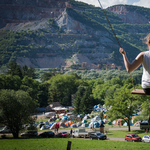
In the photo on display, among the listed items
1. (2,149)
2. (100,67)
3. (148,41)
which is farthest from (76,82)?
(100,67)

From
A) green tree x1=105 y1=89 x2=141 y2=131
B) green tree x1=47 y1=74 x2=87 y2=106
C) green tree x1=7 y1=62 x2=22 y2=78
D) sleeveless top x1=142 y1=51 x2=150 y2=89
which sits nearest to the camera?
sleeveless top x1=142 y1=51 x2=150 y2=89

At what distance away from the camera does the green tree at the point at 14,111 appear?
2464 centimetres

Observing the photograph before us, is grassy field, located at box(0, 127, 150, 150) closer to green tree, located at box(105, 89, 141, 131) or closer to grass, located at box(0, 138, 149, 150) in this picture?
grass, located at box(0, 138, 149, 150)

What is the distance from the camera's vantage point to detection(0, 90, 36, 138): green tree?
24.6 metres

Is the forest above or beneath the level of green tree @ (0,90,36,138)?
beneath

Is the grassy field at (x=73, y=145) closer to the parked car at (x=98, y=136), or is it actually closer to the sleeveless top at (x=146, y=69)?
the parked car at (x=98, y=136)

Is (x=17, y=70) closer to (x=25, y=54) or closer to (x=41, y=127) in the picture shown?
(x=41, y=127)

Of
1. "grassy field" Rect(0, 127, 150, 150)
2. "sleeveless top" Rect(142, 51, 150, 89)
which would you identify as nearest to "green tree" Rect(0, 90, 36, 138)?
"grassy field" Rect(0, 127, 150, 150)

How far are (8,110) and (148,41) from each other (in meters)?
23.9

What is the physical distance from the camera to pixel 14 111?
24.8 metres

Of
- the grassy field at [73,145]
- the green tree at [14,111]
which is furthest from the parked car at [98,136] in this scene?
the green tree at [14,111]

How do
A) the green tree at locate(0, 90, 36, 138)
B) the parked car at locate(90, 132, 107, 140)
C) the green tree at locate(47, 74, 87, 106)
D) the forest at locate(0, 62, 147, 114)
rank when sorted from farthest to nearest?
1. the green tree at locate(47, 74, 87, 106)
2. the forest at locate(0, 62, 147, 114)
3. the green tree at locate(0, 90, 36, 138)
4. the parked car at locate(90, 132, 107, 140)

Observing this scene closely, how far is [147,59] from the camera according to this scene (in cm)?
275

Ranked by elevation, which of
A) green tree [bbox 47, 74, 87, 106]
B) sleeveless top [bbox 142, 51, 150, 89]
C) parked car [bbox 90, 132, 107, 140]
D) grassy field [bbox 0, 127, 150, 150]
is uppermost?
sleeveless top [bbox 142, 51, 150, 89]
